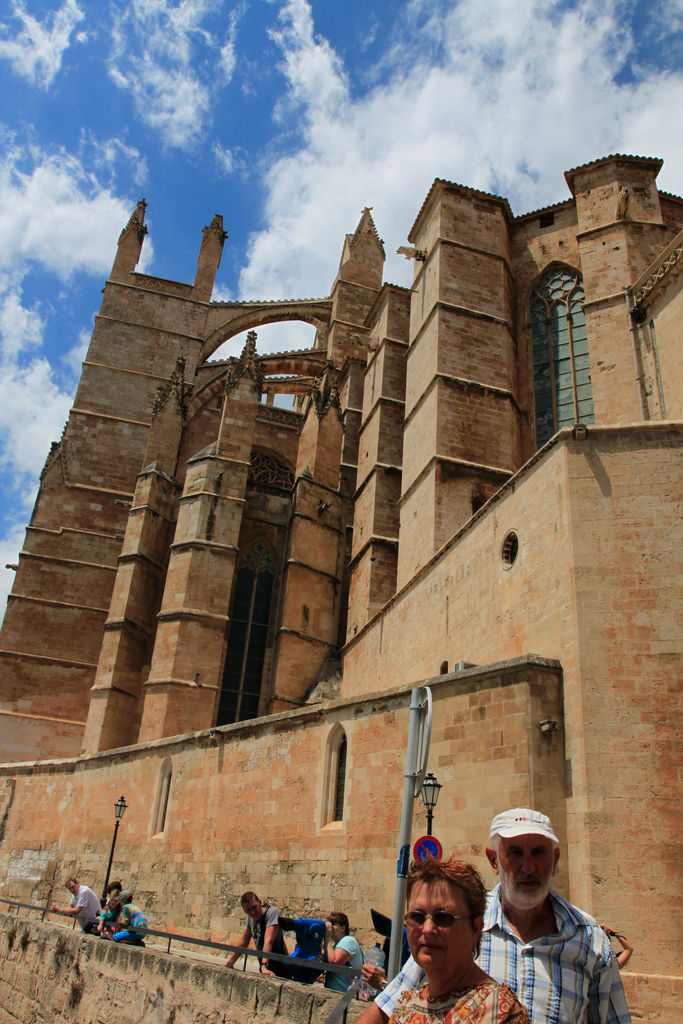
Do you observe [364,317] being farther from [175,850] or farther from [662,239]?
[175,850]

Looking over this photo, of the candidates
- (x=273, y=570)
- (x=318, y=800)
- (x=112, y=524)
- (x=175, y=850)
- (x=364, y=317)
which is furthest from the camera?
(x=364, y=317)

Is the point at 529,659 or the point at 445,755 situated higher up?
the point at 529,659

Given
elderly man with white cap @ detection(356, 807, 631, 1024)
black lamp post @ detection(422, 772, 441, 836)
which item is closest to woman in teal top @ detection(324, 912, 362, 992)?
black lamp post @ detection(422, 772, 441, 836)

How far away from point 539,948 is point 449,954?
11.3 inches

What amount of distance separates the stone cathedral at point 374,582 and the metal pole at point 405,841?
1439 mm

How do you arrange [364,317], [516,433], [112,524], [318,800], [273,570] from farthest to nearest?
[364,317]
[112,524]
[273,570]
[516,433]
[318,800]

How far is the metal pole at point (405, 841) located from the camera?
4.71 meters

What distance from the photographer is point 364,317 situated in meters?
24.3

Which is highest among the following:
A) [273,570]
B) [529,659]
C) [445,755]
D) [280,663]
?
[273,570]

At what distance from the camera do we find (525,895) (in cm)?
192

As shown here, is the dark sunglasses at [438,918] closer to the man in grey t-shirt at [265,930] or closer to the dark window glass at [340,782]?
the man in grey t-shirt at [265,930]

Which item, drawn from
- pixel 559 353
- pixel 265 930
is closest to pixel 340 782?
pixel 265 930

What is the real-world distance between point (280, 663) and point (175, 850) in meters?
4.82

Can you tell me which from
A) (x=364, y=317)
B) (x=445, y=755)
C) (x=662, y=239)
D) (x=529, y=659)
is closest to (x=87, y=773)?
(x=445, y=755)
